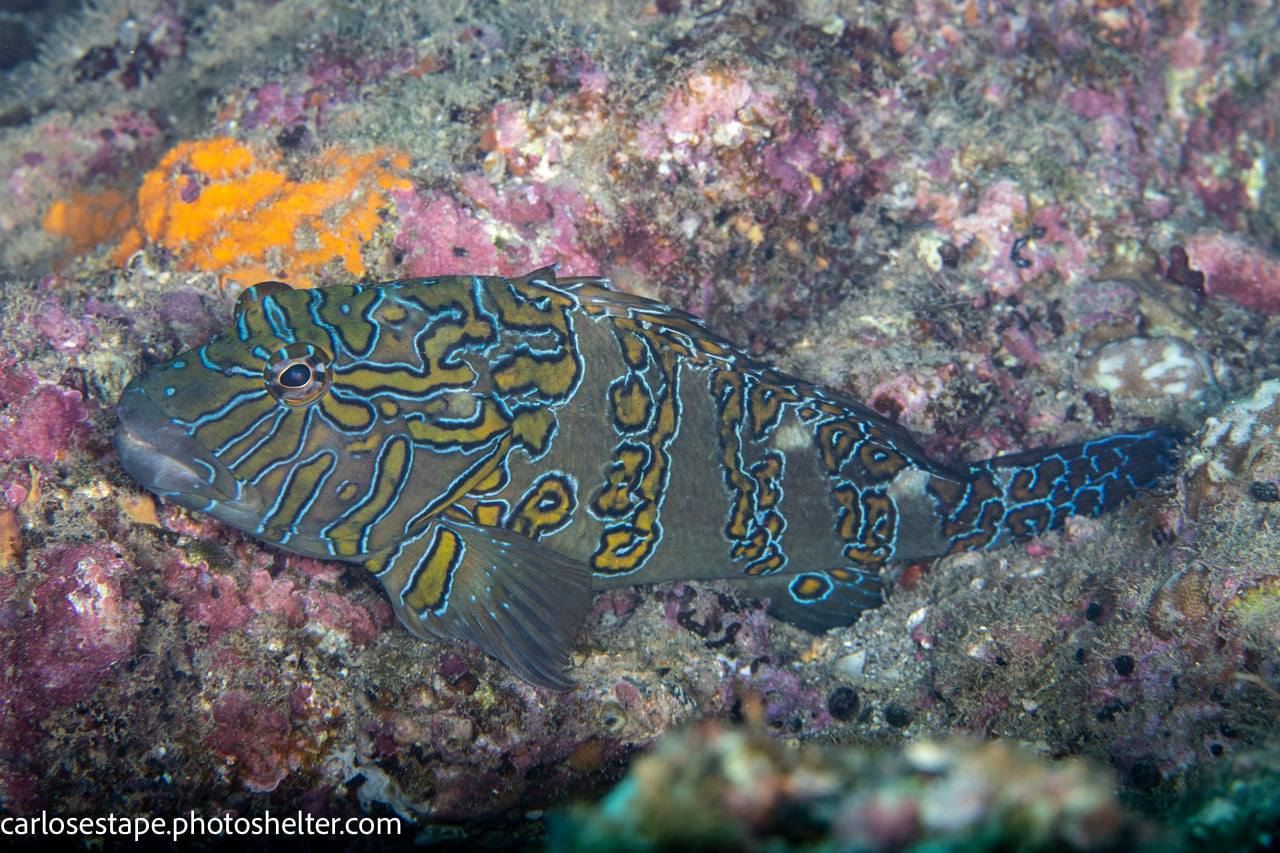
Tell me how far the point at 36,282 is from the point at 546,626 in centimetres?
453

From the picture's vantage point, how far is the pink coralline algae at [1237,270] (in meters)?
6.38

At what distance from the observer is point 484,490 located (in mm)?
4324

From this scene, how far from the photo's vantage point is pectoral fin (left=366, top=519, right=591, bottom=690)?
13.9 feet

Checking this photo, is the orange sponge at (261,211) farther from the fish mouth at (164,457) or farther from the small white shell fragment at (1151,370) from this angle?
the small white shell fragment at (1151,370)

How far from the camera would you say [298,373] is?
3.79m

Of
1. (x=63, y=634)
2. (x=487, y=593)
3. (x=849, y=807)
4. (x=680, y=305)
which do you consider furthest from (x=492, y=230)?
(x=849, y=807)

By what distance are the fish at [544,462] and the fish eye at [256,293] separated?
13 millimetres

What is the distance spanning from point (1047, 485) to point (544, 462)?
3528 millimetres

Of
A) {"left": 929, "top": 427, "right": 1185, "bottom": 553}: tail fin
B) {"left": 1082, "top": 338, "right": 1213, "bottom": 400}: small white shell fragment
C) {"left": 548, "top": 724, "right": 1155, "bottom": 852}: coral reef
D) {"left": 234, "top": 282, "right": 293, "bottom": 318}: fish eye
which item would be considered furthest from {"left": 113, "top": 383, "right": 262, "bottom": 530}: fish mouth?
{"left": 1082, "top": 338, "right": 1213, "bottom": 400}: small white shell fragment

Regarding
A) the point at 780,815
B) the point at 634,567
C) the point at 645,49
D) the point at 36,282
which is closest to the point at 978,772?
the point at 780,815

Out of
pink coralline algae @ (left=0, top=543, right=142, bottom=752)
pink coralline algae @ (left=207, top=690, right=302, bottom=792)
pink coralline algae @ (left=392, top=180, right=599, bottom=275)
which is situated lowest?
pink coralline algae @ (left=207, top=690, right=302, bottom=792)

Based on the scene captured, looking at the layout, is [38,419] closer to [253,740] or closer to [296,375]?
[296,375]

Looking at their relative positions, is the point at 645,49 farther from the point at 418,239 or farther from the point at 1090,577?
the point at 1090,577

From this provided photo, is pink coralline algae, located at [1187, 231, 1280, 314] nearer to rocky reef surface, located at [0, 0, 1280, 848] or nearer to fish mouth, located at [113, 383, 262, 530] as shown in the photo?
rocky reef surface, located at [0, 0, 1280, 848]
